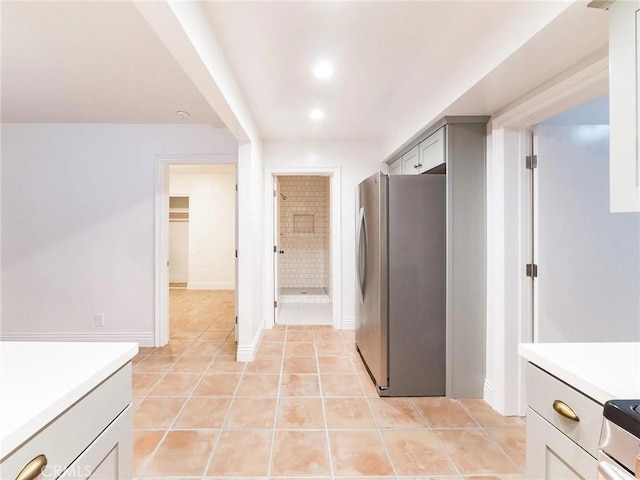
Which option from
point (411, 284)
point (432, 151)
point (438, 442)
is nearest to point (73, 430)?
point (438, 442)

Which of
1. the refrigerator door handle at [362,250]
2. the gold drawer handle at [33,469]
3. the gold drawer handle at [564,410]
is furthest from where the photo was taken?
the refrigerator door handle at [362,250]

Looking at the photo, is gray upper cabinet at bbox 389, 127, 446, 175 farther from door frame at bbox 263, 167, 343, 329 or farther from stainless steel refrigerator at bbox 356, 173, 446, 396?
door frame at bbox 263, 167, 343, 329

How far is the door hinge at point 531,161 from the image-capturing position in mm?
2059

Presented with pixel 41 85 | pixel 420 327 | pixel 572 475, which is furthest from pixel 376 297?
pixel 41 85

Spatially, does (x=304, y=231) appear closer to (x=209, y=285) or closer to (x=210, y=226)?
(x=210, y=226)

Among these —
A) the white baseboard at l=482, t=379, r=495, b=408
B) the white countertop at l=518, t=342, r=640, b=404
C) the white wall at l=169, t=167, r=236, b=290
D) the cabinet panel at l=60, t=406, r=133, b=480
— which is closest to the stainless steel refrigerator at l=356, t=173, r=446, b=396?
the white baseboard at l=482, t=379, r=495, b=408

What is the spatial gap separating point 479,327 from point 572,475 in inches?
58.7

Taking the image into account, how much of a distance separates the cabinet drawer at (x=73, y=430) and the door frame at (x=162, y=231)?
2.46 metres

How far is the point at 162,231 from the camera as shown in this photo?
338 cm

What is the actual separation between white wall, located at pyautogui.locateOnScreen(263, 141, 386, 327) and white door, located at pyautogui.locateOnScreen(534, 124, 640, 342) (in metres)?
2.07

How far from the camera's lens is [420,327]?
236cm

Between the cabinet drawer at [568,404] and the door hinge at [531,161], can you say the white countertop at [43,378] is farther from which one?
the door hinge at [531,161]

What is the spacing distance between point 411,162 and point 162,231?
9.18ft

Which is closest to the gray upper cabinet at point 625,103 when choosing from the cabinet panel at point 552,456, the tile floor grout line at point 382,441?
the cabinet panel at point 552,456
